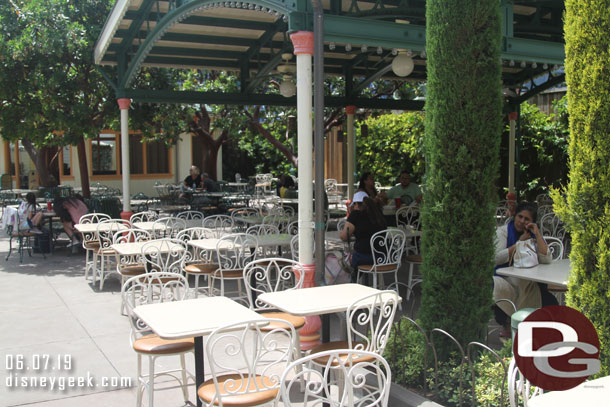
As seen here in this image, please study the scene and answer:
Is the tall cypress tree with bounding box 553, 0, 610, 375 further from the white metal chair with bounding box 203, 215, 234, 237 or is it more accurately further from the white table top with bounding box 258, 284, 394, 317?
the white metal chair with bounding box 203, 215, 234, 237

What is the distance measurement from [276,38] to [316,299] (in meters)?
7.22

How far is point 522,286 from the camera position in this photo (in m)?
5.32

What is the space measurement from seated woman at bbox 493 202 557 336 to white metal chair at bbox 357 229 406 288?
1.38 metres

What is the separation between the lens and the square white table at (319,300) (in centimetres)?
376

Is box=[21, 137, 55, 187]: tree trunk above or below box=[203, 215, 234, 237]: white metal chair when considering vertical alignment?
above

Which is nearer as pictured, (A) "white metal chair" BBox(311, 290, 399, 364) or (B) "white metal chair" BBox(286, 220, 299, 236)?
(A) "white metal chair" BBox(311, 290, 399, 364)

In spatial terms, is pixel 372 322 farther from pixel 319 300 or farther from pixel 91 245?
pixel 91 245

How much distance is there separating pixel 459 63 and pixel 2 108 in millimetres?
9273

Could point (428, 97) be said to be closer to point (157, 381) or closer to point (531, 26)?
point (157, 381)

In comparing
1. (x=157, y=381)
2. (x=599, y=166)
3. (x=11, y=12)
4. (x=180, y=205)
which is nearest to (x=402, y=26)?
(x=599, y=166)

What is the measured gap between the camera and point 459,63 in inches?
150

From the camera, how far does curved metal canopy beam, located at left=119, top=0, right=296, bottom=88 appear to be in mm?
5566
